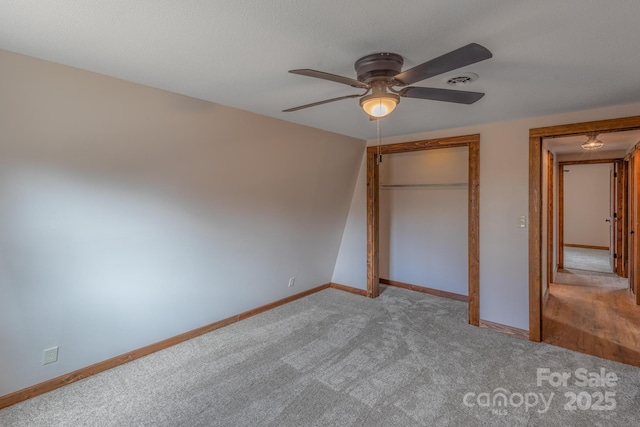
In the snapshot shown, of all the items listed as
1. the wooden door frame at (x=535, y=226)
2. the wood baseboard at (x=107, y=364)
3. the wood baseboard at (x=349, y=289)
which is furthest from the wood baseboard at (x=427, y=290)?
the wood baseboard at (x=107, y=364)

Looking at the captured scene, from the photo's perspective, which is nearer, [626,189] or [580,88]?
[580,88]

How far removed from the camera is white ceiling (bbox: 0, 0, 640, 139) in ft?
4.59

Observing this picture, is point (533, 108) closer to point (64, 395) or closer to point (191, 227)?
point (191, 227)

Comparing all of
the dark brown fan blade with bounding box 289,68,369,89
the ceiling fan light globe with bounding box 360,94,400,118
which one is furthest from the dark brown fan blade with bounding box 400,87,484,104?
the dark brown fan blade with bounding box 289,68,369,89

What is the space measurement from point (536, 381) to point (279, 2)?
319 centimetres

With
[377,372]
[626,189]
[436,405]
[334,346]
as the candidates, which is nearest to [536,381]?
[436,405]

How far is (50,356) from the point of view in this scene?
2.38m

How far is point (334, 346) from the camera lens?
3.12 metres

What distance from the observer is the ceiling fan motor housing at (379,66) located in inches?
70.1

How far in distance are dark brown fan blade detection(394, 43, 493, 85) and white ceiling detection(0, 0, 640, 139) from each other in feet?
0.63

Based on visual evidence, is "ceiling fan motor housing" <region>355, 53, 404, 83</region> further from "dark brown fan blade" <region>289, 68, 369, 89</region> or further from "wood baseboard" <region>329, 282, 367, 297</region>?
"wood baseboard" <region>329, 282, 367, 297</region>

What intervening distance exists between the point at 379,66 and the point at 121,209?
2.23 m

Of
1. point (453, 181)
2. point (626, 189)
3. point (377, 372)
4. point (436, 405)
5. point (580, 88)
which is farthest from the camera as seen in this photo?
point (626, 189)

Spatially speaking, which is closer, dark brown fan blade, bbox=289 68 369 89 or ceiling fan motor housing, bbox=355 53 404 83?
dark brown fan blade, bbox=289 68 369 89
